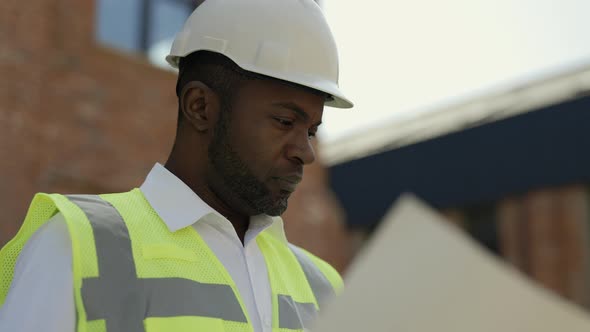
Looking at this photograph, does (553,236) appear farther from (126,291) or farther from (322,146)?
(126,291)

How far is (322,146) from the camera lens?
11742mm

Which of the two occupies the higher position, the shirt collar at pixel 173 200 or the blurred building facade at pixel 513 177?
the shirt collar at pixel 173 200

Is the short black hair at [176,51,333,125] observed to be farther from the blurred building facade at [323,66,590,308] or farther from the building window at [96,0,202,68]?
the blurred building facade at [323,66,590,308]

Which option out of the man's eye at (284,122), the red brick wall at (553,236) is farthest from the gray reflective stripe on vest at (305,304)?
the red brick wall at (553,236)

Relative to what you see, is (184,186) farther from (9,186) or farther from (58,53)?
(58,53)

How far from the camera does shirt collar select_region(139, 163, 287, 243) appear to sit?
210cm

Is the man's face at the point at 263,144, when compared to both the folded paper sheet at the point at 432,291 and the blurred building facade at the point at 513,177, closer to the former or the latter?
the folded paper sheet at the point at 432,291

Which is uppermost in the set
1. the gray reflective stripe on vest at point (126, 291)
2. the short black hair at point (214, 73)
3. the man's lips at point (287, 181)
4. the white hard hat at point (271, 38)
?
the white hard hat at point (271, 38)

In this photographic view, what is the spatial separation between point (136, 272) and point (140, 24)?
279 inches

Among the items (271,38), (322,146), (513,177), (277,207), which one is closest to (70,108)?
(322,146)

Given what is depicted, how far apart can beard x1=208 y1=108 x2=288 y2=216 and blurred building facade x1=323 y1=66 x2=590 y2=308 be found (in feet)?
33.3

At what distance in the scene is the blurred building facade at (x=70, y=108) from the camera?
23.9 feet

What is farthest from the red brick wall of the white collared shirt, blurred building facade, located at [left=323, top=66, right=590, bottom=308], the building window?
the white collared shirt

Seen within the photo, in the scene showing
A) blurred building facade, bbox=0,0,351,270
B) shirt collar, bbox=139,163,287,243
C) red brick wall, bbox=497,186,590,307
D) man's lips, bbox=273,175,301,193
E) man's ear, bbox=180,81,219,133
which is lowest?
red brick wall, bbox=497,186,590,307
